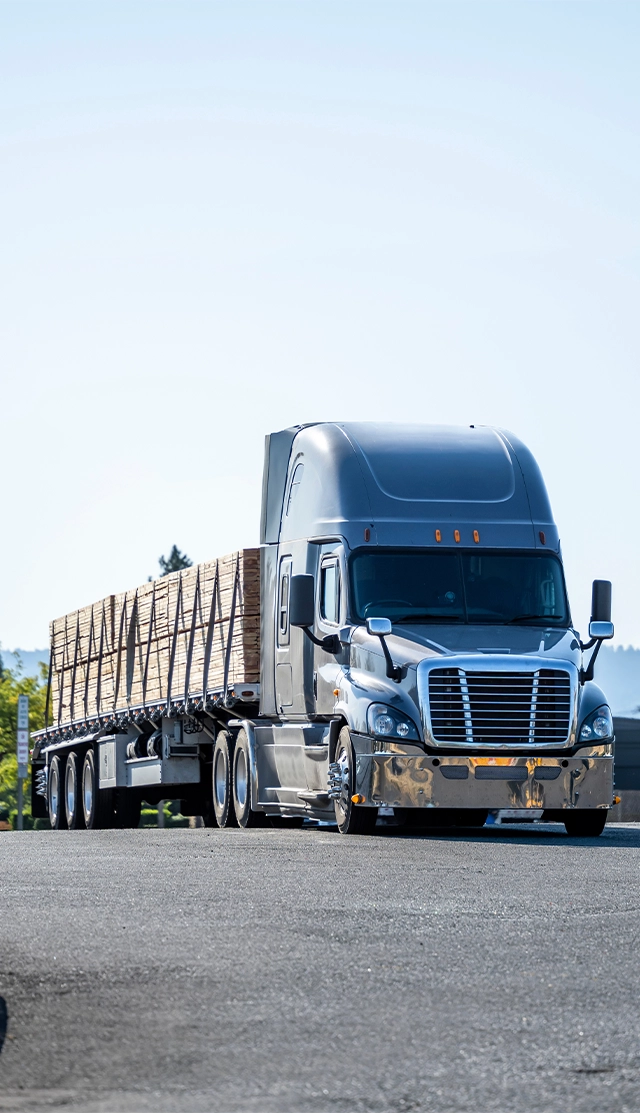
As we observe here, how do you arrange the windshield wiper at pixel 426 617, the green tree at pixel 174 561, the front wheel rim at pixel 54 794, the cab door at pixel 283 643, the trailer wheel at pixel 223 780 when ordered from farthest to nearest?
1. the green tree at pixel 174 561
2. the front wheel rim at pixel 54 794
3. the trailer wheel at pixel 223 780
4. the cab door at pixel 283 643
5. the windshield wiper at pixel 426 617

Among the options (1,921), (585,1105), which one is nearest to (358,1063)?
(585,1105)

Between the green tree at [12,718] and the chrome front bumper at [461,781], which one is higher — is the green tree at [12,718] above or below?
above

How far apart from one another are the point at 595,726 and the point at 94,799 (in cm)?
1125

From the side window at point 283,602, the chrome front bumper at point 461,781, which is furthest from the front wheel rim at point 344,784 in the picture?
the side window at point 283,602

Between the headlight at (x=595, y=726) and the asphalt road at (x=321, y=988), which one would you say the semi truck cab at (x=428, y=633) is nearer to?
the headlight at (x=595, y=726)

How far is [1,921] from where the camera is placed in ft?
31.9

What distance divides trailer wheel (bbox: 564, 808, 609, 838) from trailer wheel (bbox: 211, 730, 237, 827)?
4.70m

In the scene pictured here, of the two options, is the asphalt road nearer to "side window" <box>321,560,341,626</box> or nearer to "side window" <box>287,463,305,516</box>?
"side window" <box>321,560,341,626</box>

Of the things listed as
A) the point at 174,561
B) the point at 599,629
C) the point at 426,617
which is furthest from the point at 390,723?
the point at 174,561

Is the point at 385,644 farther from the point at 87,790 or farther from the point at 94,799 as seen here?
the point at 87,790

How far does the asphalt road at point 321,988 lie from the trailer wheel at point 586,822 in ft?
15.7

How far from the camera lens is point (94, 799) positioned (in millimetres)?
26438

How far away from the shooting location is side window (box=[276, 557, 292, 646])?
19406 millimetres

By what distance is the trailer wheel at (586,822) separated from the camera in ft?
58.7
